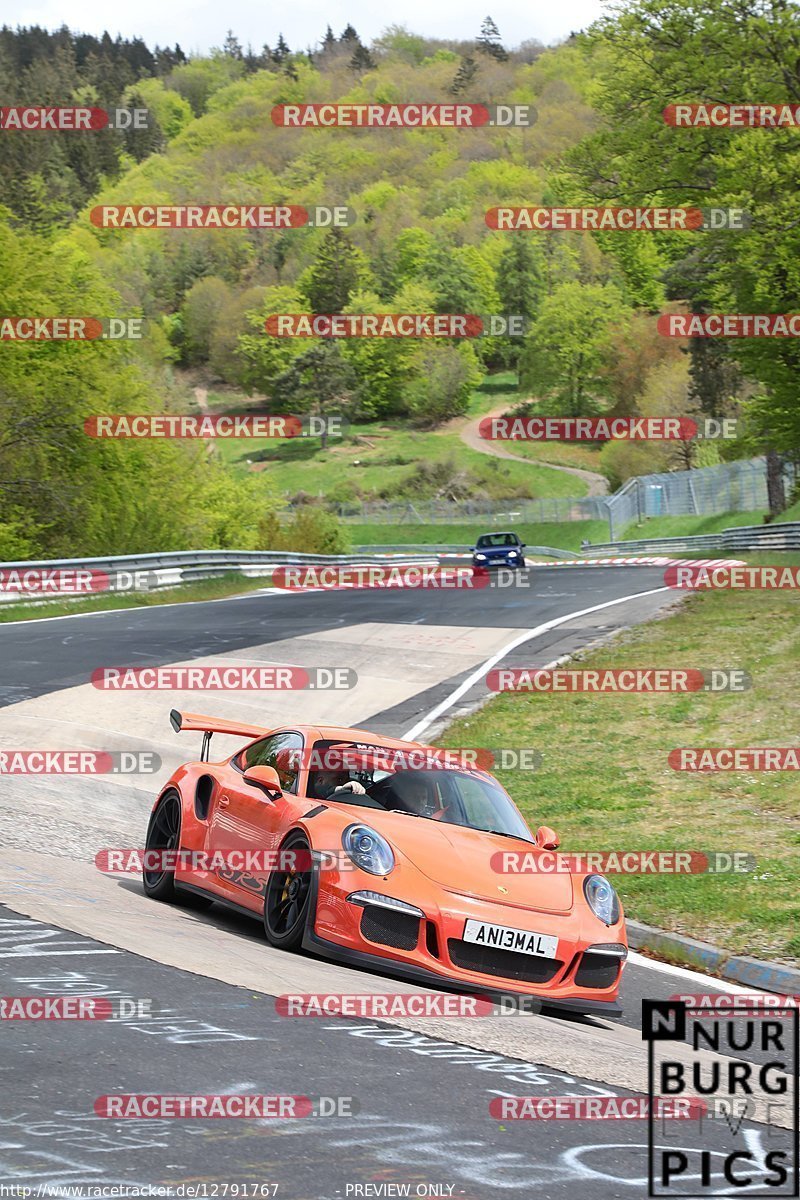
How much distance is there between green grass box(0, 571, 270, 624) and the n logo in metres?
21.3

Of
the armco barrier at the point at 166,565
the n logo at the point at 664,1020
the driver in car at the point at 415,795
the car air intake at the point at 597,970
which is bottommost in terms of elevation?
the n logo at the point at 664,1020

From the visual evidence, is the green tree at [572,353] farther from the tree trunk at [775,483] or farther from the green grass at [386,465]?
the tree trunk at [775,483]

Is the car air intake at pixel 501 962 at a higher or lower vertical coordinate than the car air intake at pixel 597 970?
higher

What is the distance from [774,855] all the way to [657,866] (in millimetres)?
914

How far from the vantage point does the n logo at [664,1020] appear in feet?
23.7

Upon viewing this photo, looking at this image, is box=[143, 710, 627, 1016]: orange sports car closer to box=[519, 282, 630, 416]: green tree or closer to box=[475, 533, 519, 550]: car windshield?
box=[475, 533, 519, 550]: car windshield

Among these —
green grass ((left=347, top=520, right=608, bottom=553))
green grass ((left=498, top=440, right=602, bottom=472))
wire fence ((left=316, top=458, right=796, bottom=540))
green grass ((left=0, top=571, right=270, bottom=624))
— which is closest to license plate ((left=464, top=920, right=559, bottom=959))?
green grass ((left=0, top=571, right=270, bottom=624))

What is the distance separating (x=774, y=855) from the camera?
1150cm

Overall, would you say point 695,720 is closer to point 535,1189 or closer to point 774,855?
point 774,855

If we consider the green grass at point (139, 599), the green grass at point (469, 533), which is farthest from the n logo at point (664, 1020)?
the green grass at point (469, 533)

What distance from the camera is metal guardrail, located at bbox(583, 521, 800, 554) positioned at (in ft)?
130

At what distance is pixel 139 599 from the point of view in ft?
104

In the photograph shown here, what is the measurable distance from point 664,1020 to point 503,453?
401ft

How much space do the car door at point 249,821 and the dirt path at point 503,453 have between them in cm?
10270
